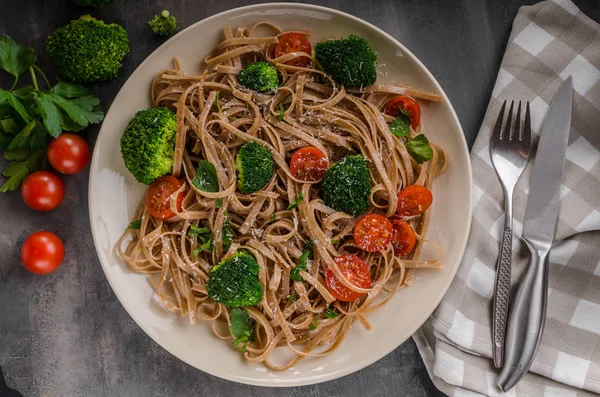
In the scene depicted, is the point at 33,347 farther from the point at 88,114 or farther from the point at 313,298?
the point at 313,298

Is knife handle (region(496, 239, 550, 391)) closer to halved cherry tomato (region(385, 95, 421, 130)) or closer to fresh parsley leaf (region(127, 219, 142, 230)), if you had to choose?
halved cherry tomato (region(385, 95, 421, 130))

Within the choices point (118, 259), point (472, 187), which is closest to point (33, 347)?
point (118, 259)

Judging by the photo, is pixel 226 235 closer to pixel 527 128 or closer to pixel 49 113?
pixel 49 113

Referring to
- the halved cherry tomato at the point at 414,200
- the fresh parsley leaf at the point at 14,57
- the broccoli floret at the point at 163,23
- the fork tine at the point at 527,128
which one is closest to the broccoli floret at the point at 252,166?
the halved cherry tomato at the point at 414,200

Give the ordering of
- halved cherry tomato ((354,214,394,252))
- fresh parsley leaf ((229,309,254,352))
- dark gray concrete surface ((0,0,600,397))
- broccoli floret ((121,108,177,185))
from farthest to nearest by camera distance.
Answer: dark gray concrete surface ((0,0,600,397))
fresh parsley leaf ((229,309,254,352))
halved cherry tomato ((354,214,394,252))
broccoli floret ((121,108,177,185))

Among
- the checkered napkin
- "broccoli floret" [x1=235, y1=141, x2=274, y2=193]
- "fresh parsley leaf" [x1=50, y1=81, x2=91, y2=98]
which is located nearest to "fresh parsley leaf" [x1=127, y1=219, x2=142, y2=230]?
"broccoli floret" [x1=235, y1=141, x2=274, y2=193]

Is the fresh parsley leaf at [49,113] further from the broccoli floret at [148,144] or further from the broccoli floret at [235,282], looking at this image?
the broccoli floret at [235,282]
